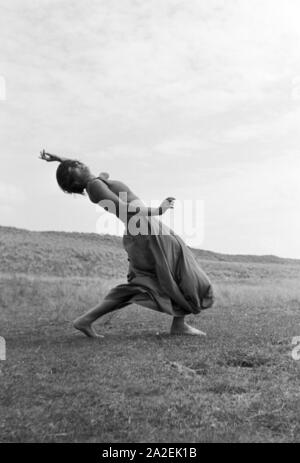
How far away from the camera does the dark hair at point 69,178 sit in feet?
27.6

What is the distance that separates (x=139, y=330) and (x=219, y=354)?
3.18 m

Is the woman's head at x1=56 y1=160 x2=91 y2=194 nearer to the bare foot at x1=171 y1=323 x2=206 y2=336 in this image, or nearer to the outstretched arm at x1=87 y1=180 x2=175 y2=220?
the outstretched arm at x1=87 y1=180 x2=175 y2=220

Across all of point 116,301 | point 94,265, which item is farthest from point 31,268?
point 116,301

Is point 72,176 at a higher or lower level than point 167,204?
higher

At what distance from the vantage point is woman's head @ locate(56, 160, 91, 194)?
8406mm

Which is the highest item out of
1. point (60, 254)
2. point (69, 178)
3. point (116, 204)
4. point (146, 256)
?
point (69, 178)

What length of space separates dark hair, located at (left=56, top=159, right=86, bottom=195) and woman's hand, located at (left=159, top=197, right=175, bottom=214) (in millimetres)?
1179

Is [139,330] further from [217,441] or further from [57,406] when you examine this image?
[217,441]

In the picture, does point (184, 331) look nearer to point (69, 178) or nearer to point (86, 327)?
point (86, 327)

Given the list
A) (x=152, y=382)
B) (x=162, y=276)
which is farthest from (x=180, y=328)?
(x=152, y=382)

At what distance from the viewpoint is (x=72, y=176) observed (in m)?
8.41

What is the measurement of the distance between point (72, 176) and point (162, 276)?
194 cm

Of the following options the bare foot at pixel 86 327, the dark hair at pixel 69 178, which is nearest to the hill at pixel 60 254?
the bare foot at pixel 86 327

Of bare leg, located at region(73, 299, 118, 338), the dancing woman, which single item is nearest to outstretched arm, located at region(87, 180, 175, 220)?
the dancing woman
